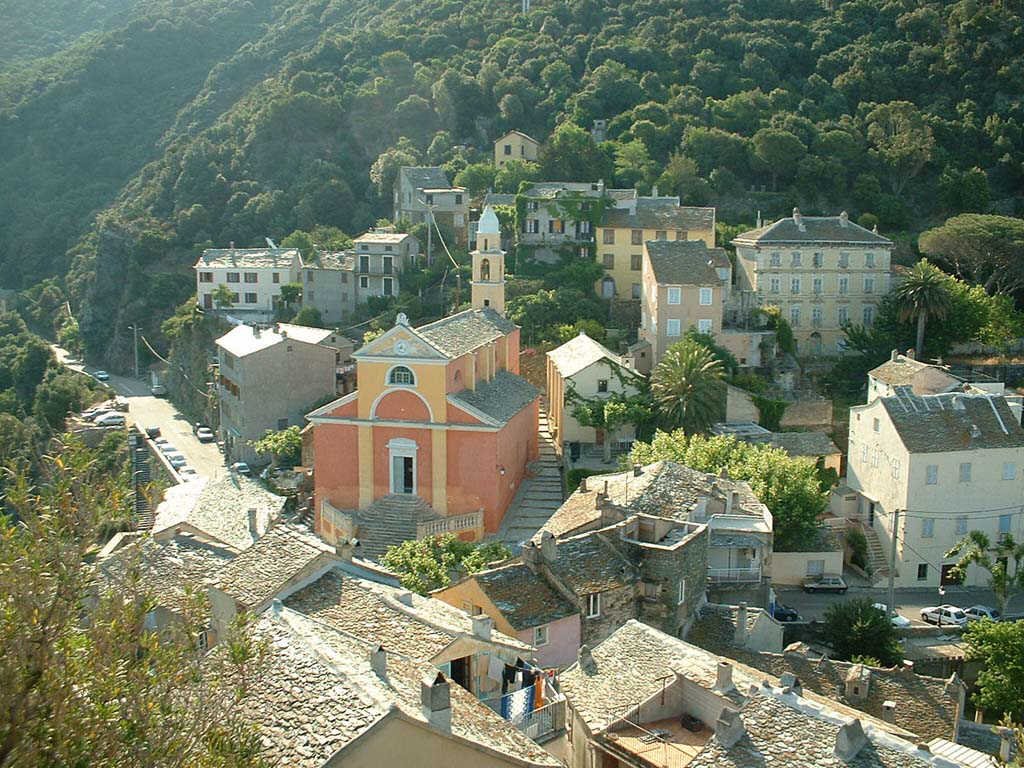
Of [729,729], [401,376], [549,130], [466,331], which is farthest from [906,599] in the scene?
[549,130]

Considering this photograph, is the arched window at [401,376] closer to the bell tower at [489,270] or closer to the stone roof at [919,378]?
the bell tower at [489,270]

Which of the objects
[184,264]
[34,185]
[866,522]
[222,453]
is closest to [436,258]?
[222,453]

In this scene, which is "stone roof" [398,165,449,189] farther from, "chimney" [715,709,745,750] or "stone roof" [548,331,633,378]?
"chimney" [715,709,745,750]

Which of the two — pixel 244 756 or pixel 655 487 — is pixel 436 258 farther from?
pixel 244 756

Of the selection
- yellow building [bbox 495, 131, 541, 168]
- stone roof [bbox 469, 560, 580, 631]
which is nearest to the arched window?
stone roof [bbox 469, 560, 580, 631]

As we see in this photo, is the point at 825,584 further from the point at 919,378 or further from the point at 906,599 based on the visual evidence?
the point at 919,378
